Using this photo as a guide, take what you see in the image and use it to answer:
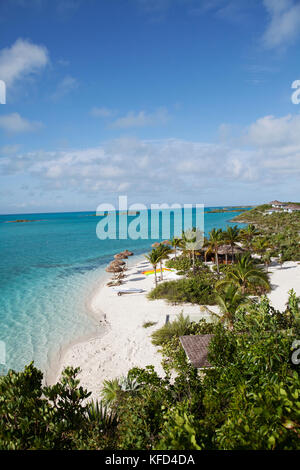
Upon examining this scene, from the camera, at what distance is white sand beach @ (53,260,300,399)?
1176cm

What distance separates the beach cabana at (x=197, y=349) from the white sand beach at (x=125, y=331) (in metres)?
1.82

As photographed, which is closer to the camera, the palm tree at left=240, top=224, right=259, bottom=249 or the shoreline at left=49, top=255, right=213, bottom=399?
the shoreline at left=49, top=255, right=213, bottom=399

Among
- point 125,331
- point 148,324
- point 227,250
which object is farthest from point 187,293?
point 227,250

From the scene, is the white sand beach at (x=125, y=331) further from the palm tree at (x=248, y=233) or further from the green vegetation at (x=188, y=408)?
the palm tree at (x=248, y=233)

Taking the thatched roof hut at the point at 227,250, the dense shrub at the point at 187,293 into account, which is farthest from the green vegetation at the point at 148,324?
the thatched roof hut at the point at 227,250

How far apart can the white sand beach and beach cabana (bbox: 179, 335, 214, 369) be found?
182cm

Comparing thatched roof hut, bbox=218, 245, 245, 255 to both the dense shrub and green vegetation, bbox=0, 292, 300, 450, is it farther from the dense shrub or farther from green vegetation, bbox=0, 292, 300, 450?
green vegetation, bbox=0, 292, 300, 450

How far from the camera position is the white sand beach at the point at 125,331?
38.6 ft

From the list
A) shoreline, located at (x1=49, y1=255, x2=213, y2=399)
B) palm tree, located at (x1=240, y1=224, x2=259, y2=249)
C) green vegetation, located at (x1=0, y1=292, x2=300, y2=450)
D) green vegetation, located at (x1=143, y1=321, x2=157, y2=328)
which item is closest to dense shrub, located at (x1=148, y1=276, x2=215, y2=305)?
shoreline, located at (x1=49, y1=255, x2=213, y2=399)

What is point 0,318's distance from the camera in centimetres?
1862

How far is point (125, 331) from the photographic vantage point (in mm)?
15375

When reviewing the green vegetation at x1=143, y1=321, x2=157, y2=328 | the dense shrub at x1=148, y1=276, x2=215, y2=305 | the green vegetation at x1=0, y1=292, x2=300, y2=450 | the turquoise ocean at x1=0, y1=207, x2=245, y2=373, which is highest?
the green vegetation at x1=0, y1=292, x2=300, y2=450

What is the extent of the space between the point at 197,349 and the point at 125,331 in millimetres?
6196
